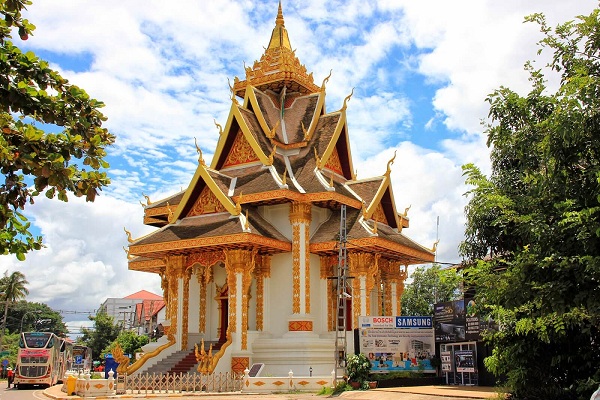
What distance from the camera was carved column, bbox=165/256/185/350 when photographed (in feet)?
81.7

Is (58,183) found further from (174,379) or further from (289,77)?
(289,77)

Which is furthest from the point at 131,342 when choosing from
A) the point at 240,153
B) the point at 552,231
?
the point at 552,231

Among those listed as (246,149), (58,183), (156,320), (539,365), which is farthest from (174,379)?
(156,320)

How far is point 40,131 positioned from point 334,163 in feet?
79.1

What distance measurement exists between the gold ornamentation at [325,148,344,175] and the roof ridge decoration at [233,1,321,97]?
3.41m

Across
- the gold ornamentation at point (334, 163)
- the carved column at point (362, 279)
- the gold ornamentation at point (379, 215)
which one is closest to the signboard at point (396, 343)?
the carved column at point (362, 279)

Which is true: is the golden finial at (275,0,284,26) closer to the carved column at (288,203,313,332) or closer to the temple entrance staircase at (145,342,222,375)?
the carved column at (288,203,313,332)

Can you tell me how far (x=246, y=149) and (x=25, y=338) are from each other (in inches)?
507

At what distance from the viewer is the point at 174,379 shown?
20.3 meters

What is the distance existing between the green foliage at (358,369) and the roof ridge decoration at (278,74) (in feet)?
44.5

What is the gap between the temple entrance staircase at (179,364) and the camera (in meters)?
23.0

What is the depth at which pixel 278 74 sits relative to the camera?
29266mm

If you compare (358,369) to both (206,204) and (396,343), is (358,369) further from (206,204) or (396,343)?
(206,204)

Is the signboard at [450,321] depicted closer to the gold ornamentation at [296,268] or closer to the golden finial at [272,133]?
the gold ornamentation at [296,268]
